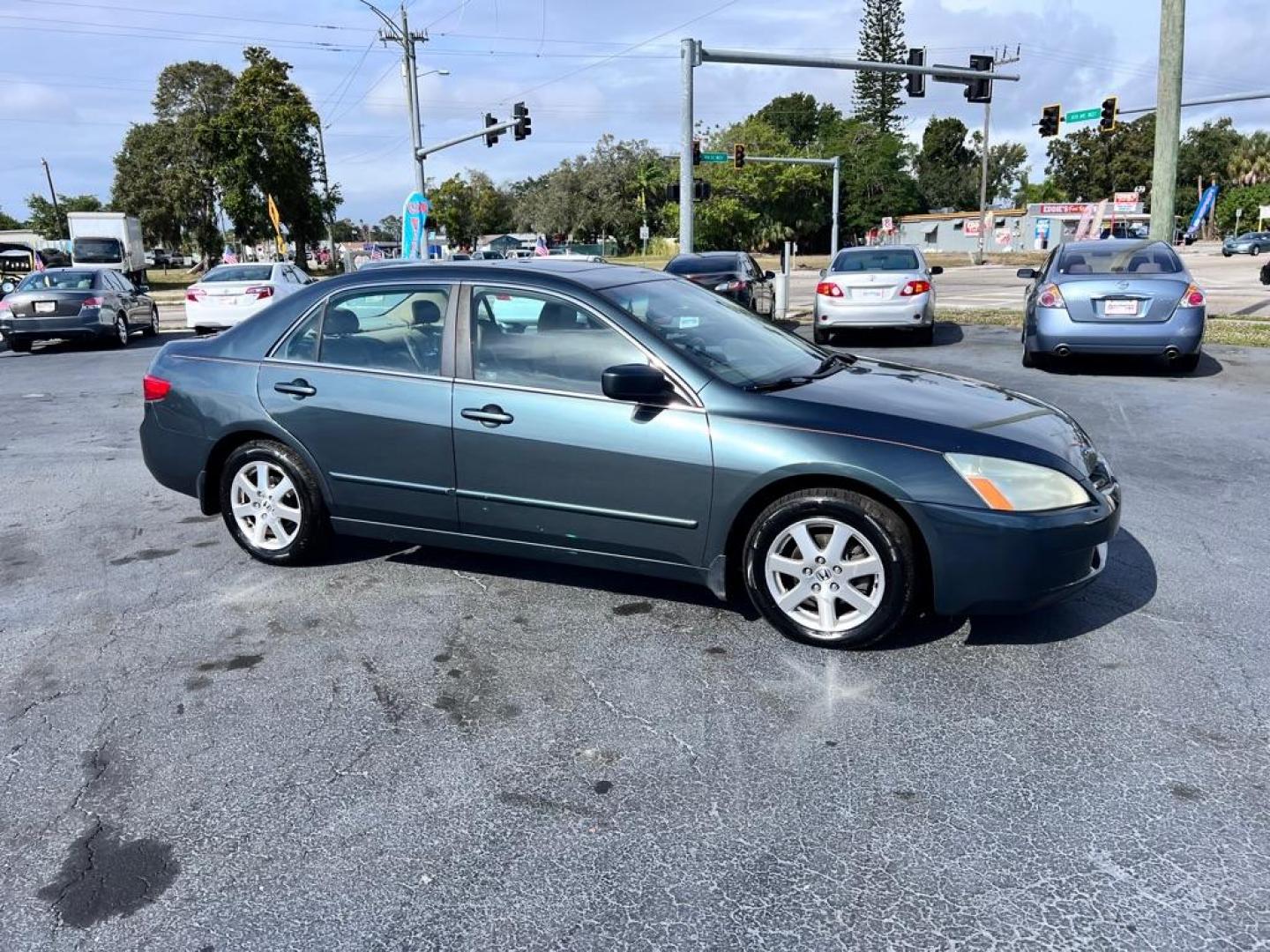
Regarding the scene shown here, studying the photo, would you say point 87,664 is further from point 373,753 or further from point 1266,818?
point 1266,818

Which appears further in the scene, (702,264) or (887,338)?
(702,264)

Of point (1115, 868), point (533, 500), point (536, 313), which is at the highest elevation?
point (536, 313)

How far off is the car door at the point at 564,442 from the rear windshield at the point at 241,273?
15400mm

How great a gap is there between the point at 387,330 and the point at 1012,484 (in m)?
2.91

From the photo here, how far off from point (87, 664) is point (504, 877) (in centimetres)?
236

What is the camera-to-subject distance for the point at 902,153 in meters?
92.1

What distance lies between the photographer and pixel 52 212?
311ft

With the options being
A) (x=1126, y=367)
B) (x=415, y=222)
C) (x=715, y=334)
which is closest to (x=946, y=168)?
(x=415, y=222)

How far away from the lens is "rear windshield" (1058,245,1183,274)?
431 inches

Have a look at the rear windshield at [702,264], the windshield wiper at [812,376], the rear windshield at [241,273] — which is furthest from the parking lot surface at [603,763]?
the rear windshield at [241,273]

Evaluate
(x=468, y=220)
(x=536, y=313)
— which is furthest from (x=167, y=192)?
(x=536, y=313)

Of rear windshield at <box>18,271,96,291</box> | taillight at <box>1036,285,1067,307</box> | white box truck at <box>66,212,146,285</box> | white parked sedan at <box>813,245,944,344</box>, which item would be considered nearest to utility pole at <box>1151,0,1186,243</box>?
white parked sedan at <box>813,245,944,344</box>

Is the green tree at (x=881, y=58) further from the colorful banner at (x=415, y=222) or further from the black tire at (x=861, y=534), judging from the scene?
the black tire at (x=861, y=534)

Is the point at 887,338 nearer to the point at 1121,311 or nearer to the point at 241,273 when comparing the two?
the point at 1121,311
